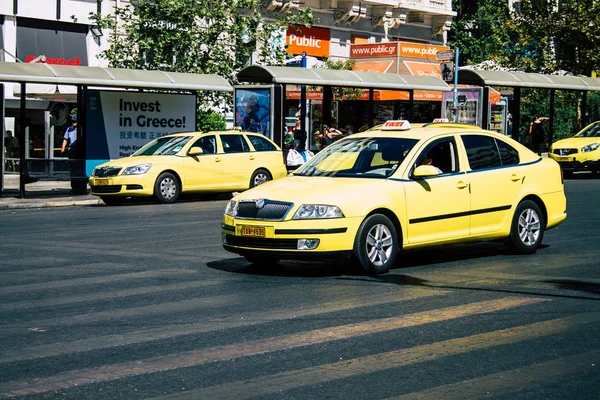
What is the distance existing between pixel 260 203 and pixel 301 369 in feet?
14.6

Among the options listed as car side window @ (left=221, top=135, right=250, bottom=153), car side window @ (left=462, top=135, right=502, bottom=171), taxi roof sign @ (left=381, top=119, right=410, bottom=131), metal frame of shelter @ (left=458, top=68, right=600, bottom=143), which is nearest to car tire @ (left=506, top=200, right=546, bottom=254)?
car side window @ (left=462, top=135, right=502, bottom=171)

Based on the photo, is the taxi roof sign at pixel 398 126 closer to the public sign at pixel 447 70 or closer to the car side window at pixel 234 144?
the car side window at pixel 234 144

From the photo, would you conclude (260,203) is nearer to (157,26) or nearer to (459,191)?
(459,191)

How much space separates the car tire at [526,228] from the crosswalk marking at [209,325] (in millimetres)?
3080

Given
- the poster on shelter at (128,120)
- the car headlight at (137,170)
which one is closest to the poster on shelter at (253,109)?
the poster on shelter at (128,120)

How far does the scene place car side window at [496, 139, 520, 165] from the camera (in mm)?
→ 13047

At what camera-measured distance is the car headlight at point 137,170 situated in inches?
879

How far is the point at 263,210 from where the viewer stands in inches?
438

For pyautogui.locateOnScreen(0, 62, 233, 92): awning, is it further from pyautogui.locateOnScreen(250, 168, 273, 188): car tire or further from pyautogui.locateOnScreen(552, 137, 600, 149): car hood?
pyautogui.locateOnScreen(552, 137, 600, 149): car hood

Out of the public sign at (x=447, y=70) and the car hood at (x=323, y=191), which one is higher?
the public sign at (x=447, y=70)

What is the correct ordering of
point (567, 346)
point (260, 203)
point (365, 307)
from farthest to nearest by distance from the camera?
1. point (260, 203)
2. point (365, 307)
3. point (567, 346)

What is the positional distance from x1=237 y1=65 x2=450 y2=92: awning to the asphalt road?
41.3 ft

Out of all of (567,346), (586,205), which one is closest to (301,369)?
(567,346)

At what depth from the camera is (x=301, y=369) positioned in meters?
6.88
